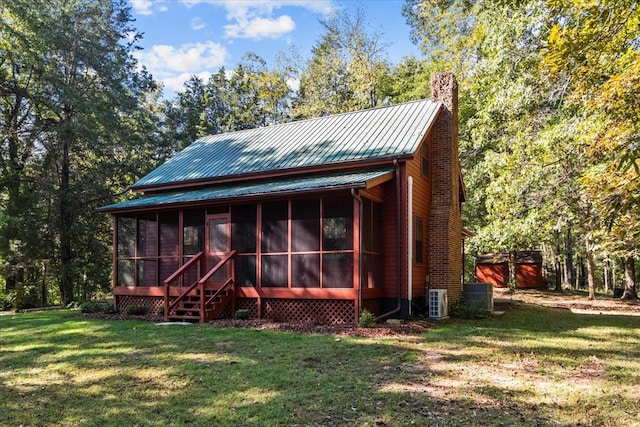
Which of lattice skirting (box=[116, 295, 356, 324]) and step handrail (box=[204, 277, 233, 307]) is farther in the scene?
step handrail (box=[204, 277, 233, 307])

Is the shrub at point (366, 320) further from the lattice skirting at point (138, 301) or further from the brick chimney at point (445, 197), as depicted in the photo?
the lattice skirting at point (138, 301)

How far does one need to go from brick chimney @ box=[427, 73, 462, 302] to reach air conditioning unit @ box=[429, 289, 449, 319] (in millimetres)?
880

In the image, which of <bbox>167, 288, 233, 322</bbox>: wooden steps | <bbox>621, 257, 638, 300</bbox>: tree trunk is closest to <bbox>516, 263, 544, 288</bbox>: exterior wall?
<bbox>621, 257, 638, 300</bbox>: tree trunk

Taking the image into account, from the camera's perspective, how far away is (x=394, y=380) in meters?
6.30

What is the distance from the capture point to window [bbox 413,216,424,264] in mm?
13570

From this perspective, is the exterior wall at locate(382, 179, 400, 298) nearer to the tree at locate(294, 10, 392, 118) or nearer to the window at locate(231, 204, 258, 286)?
the window at locate(231, 204, 258, 286)

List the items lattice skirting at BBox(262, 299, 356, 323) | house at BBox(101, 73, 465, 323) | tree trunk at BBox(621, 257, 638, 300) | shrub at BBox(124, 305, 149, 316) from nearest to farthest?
lattice skirting at BBox(262, 299, 356, 323), house at BBox(101, 73, 465, 323), shrub at BBox(124, 305, 149, 316), tree trunk at BBox(621, 257, 638, 300)

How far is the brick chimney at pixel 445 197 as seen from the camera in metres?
14.3

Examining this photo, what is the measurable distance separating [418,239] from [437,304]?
189 centimetres

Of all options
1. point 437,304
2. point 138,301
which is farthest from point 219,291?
point 437,304

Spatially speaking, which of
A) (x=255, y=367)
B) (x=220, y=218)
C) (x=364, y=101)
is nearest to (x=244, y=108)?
(x=364, y=101)

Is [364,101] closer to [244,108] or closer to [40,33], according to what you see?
[244,108]

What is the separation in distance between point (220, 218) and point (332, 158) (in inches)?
142

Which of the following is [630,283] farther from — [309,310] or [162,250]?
[162,250]
